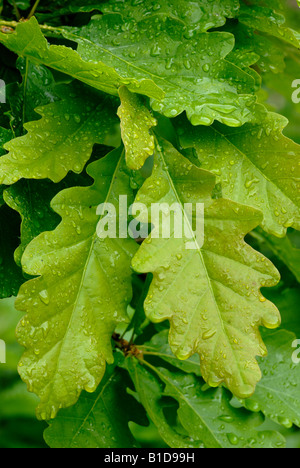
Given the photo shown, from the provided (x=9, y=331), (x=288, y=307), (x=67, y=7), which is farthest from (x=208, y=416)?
(x=9, y=331)

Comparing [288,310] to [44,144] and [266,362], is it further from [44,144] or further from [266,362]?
[44,144]

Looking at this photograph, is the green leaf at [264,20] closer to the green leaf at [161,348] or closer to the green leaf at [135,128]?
the green leaf at [135,128]

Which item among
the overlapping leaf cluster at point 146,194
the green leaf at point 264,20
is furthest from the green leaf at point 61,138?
the green leaf at point 264,20

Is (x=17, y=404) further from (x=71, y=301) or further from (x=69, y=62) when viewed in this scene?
(x=69, y=62)

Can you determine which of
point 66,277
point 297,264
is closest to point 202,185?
point 66,277
